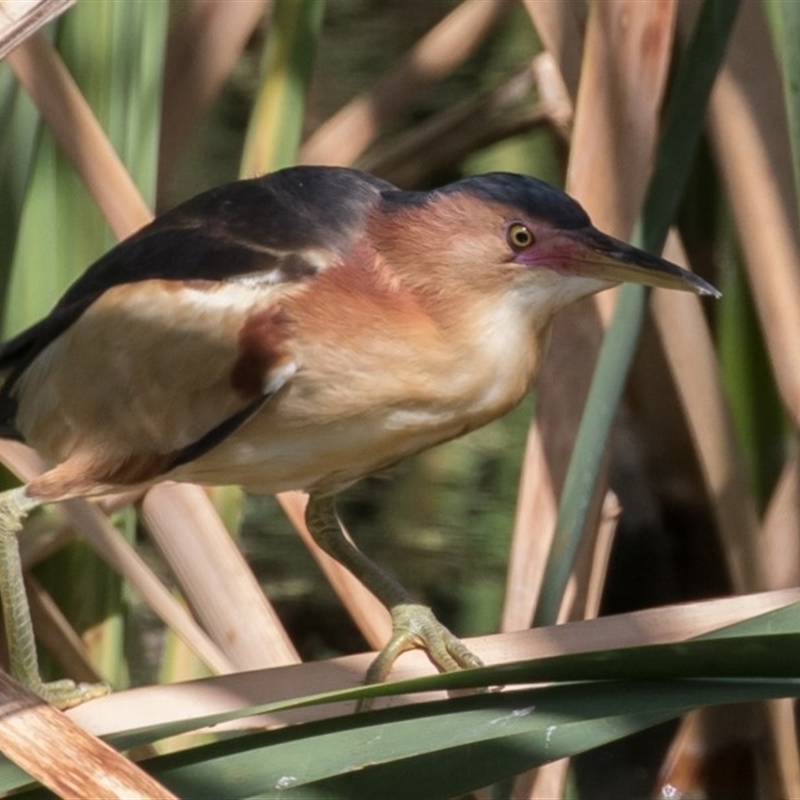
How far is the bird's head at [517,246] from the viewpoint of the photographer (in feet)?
4.04

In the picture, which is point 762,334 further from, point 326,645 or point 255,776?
point 255,776

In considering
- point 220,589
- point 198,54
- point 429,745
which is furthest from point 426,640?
point 198,54

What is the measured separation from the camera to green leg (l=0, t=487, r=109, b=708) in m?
1.40

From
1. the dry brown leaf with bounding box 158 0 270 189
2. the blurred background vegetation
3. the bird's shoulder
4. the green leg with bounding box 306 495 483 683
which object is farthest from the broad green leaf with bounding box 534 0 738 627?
the dry brown leaf with bounding box 158 0 270 189

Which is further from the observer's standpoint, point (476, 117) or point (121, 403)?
point (476, 117)

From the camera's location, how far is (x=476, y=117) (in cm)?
194

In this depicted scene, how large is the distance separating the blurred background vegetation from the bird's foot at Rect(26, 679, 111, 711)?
13 centimetres

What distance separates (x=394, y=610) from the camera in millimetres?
1500

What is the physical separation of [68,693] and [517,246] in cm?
53

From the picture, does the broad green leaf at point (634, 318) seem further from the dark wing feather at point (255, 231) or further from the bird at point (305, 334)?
the dark wing feather at point (255, 231)

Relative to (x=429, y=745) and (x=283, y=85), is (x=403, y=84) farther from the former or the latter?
(x=429, y=745)

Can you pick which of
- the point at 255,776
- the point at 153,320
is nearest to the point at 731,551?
the point at 153,320

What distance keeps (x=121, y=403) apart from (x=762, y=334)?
26.9 inches

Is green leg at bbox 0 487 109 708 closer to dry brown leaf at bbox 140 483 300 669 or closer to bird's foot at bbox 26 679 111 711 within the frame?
bird's foot at bbox 26 679 111 711
